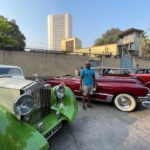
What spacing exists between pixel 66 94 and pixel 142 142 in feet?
6.30

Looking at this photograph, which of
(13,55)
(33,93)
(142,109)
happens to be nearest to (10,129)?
(33,93)

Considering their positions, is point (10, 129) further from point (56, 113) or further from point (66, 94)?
point (66, 94)

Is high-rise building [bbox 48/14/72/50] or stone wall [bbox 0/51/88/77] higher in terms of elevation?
high-rise building [bbox 48/14/72/50]

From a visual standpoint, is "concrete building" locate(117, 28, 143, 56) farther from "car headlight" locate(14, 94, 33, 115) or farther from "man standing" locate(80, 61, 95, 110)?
"car headlight" locate(14, 94, 33, 115)

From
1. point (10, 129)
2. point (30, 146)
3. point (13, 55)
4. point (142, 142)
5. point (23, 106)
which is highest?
point (13, 55)

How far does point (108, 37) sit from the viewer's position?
171 ft

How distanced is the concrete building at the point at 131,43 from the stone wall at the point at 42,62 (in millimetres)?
21330

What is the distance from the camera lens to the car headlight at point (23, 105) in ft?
10.6

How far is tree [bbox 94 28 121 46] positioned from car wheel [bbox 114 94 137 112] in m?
45.3

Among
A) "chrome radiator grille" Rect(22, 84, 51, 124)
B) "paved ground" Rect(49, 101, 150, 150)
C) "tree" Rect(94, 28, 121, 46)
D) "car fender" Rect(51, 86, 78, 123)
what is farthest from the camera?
"tree" Rect(94, 28, 121, 46)

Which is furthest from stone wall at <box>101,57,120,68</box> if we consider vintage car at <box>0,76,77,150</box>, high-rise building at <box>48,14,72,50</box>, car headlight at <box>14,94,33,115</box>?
high-rise building at <box>48,14,72,50</box>

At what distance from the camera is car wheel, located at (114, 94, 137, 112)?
6.58 meters

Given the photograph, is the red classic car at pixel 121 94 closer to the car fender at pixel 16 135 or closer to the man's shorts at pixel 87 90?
the man's shorts at pixel 87 90

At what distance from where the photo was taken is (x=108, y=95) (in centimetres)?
691
